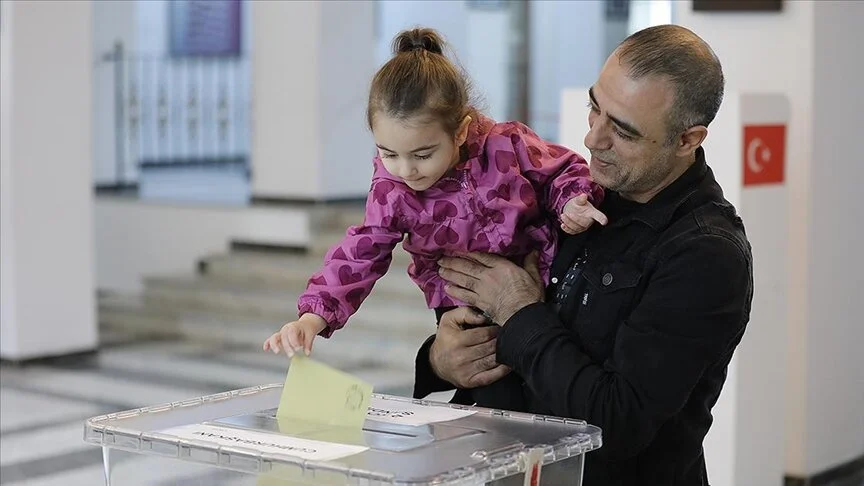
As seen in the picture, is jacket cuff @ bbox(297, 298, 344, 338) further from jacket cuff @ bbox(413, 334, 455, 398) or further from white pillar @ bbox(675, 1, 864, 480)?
white pillar @ bbox(675, 1, 864, 480)

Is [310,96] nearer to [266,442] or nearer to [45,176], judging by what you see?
[45,176]

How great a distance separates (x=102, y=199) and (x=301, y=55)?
7.56 feet

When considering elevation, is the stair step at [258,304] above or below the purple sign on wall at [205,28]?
below

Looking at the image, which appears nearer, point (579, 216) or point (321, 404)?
point (321, 404)

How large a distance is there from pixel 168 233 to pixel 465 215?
7.61 meters

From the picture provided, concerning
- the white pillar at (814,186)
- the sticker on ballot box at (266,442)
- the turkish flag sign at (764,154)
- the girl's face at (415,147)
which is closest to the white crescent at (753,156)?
the turkish flag sign at (764,154)

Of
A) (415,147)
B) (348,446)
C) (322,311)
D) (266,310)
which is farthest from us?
(266,310)

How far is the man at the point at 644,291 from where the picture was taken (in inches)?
76.4

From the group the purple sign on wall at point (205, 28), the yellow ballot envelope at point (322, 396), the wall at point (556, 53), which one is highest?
the purple sign on wall at point (205, 28)

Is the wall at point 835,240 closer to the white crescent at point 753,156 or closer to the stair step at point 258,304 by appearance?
the white crescent at point 753,156

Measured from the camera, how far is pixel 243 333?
27.3ft

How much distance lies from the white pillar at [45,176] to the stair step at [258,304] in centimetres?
122

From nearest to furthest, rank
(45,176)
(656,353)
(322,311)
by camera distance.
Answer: (656,353)
(322,311)
(45,176)

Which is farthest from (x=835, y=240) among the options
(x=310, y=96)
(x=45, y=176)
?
(x=310, y=96)
